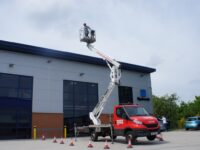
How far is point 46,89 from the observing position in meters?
24.1

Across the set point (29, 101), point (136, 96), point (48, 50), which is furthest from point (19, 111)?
point (136, 96)

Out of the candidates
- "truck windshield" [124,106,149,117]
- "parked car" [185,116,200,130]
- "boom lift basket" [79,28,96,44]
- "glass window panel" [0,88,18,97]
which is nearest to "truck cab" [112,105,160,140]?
"truck windshield" [124,106,149,117]

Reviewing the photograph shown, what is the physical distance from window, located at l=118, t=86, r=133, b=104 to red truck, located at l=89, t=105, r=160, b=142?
11861 millimetres

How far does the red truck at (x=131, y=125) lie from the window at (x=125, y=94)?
1186 centimetres

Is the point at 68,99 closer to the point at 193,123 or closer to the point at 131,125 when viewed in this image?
the point at 131,125

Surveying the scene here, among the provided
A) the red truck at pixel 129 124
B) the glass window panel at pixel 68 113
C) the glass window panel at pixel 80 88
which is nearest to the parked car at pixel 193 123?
the glass window panel at pixel 80 88

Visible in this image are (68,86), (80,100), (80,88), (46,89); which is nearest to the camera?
(46,89)

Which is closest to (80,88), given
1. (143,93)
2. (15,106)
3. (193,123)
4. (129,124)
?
(15,106)

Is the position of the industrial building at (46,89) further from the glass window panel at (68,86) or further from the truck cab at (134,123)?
the truck cab at (134,123)

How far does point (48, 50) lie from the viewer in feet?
81.2

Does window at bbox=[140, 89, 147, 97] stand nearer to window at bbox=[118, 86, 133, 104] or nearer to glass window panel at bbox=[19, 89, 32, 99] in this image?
window at bbox=[118, 86, 133, 104]

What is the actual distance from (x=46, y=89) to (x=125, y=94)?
942 cm

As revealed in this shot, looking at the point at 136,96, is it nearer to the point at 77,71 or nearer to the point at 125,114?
the point at 77,71

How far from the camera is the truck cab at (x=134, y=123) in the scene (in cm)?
1471
